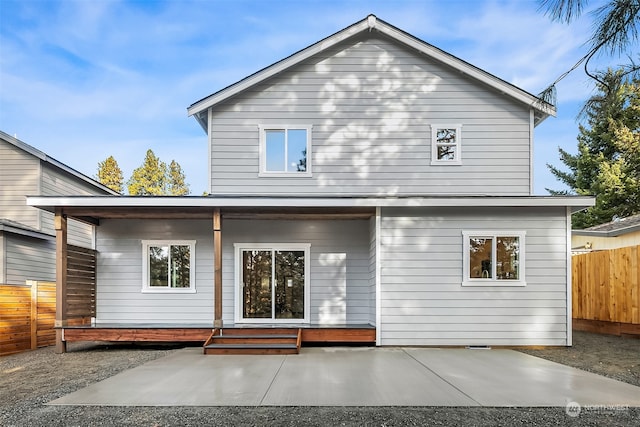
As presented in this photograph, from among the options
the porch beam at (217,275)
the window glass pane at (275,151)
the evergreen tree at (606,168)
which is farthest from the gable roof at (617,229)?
the porch beam at (217,275)

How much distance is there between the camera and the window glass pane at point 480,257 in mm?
8797

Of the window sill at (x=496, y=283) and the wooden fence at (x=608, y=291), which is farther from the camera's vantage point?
the wooden fence at (x=608, y=291)

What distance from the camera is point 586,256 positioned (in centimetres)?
1083

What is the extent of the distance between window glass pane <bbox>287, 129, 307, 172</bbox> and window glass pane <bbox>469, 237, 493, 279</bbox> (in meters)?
4.24

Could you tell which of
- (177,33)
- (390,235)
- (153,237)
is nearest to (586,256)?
(390,235)

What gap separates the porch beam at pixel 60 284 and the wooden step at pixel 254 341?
3.12m

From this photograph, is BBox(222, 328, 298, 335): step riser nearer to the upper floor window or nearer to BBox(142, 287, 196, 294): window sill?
BBox(142, 287, 196, 294): window sill

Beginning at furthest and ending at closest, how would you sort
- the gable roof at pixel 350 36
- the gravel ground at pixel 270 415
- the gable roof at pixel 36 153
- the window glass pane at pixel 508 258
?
the gable roof at pixel 36 153 → the gable roof at pixel 350 36 → the window glass pane at pixel 508 258 → the gravel ground at pixel 270 415

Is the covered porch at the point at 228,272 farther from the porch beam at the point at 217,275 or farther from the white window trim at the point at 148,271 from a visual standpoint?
the porch beam at the point at 217,275

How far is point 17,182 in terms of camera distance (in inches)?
475

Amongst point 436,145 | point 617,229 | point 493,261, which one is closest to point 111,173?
point 436,145

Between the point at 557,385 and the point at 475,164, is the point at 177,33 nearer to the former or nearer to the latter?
the point at 475,164

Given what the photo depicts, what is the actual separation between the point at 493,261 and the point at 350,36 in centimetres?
615

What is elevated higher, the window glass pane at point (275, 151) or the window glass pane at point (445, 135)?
the window glass pane at point (445, 135)
